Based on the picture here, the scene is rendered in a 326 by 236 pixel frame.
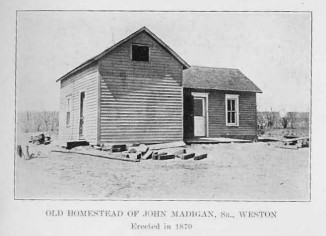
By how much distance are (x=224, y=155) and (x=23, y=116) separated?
1.33 metres

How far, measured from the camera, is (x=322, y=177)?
2959 millimetres

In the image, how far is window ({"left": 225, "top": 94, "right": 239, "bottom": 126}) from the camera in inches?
133

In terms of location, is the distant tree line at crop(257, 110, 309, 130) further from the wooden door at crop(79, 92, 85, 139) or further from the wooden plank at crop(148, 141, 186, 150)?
the wooden door at crop(79, 92, 85, 139)

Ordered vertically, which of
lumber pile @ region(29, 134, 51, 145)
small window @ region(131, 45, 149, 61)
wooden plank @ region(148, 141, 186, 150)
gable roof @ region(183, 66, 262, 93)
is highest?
small window @ region(131, 45, 149, 61)

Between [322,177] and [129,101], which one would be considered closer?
[322,177]

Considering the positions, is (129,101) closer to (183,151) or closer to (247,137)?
(183,151)

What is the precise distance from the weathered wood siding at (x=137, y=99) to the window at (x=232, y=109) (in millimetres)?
355

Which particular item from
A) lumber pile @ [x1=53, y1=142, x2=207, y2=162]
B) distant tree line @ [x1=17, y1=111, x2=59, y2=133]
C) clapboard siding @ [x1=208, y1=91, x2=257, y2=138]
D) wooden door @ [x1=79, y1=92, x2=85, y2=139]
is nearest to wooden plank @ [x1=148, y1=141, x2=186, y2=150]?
lumber pile @ [x1=53, y1=142, x2=207, y2=162]

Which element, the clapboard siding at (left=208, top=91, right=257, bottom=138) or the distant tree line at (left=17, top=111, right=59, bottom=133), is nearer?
the distant tree line at (left=17, top=111, right=59, bottom=133)

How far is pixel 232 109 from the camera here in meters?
3.50

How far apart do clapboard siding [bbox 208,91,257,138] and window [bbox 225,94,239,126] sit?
3cm
